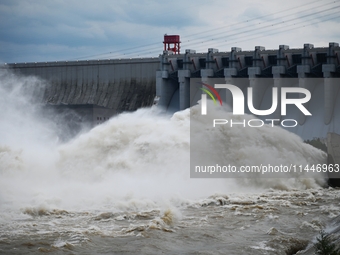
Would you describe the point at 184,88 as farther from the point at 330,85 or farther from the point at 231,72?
the point at 330,85

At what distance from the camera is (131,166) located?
2577cm

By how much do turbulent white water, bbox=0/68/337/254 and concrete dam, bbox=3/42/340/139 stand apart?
11151mm

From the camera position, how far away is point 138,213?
2064 cm

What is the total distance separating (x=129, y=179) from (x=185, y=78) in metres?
22.7

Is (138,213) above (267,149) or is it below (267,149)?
below

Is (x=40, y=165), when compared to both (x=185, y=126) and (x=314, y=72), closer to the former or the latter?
(x=185, y=126)

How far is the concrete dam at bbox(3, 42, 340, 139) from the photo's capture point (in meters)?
40.4

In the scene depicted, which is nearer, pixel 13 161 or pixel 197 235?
pixel 197 235

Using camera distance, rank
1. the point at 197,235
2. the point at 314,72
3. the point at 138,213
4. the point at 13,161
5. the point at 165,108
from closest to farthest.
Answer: the point at 197,235 < the point at 138,213 < the point at 13,161 < the point at 314,72 < the point at 165,108

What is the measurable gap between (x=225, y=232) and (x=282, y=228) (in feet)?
5.82

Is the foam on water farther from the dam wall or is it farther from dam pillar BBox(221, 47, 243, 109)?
the dam wall

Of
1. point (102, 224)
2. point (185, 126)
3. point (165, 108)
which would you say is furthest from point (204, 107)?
point (165, 108)

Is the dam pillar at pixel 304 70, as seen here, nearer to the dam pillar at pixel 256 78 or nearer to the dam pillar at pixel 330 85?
the dam pillar at pixel 330 85

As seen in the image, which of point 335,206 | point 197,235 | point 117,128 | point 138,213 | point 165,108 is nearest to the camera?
point 197,235
